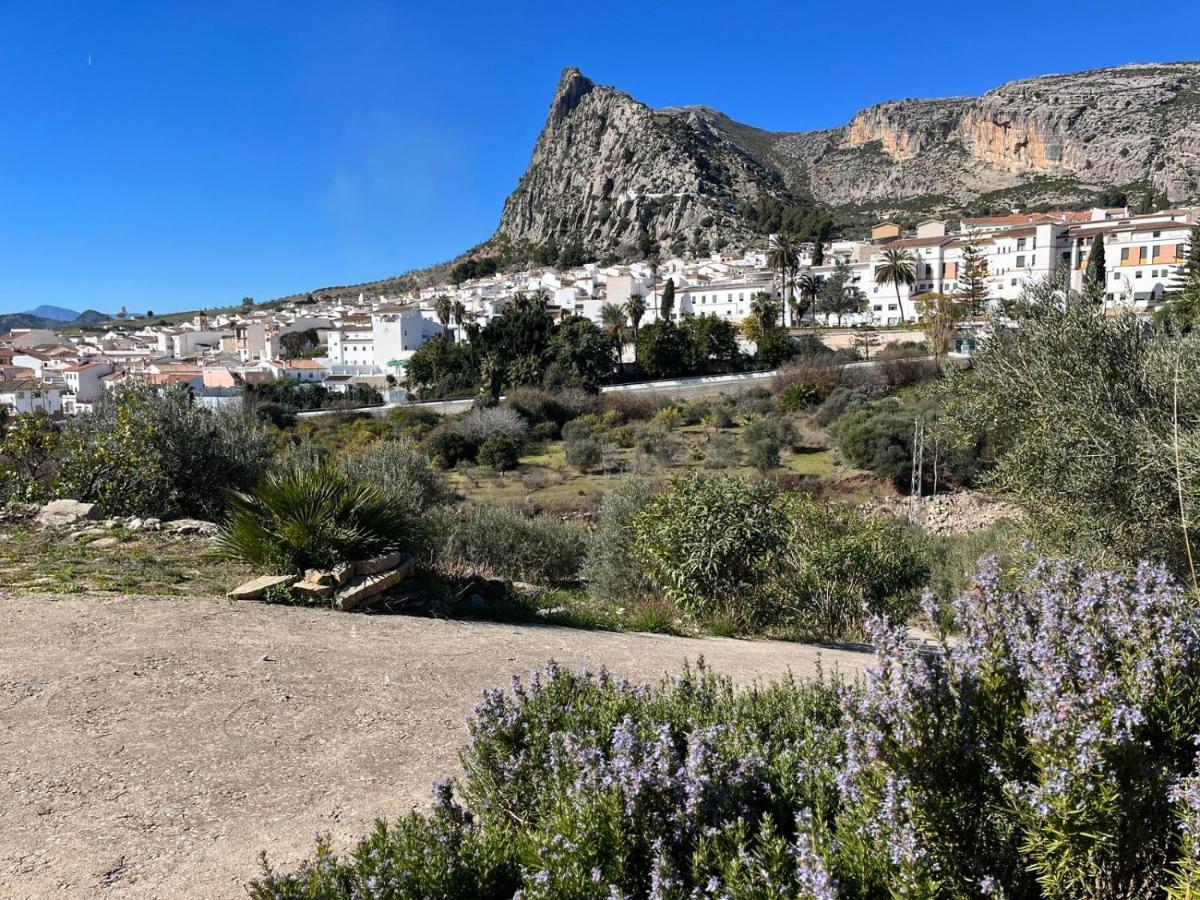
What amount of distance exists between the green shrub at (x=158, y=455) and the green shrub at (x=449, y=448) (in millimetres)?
27362

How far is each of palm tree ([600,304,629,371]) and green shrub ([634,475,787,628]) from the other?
54.3 meters

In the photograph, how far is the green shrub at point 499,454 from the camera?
132ft

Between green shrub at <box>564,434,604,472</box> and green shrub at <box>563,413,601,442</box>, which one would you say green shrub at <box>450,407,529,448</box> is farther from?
green shrub at <box>564,434,604,472</box>

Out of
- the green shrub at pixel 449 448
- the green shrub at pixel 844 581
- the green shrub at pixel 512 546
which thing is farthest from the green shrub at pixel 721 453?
the green shrub at pixel 844 581

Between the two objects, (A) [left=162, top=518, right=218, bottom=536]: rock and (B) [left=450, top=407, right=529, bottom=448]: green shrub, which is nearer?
(A) [left=162, top=518, right=218, bottom=536]: rock

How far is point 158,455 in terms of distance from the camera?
11.6m

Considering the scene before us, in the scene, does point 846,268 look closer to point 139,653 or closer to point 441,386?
point 441,386

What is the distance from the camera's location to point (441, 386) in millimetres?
61500

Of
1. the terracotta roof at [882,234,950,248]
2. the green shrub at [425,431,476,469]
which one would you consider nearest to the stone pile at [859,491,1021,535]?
the green shrub at [425,431,476,469]

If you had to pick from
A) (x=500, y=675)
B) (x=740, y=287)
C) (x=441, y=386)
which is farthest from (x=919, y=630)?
(x=740, y=287)

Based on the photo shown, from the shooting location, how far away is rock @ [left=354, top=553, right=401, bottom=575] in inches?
332

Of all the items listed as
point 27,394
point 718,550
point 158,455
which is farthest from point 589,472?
point 27,394

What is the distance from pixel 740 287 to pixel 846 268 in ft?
34.3

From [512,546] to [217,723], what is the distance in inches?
397
